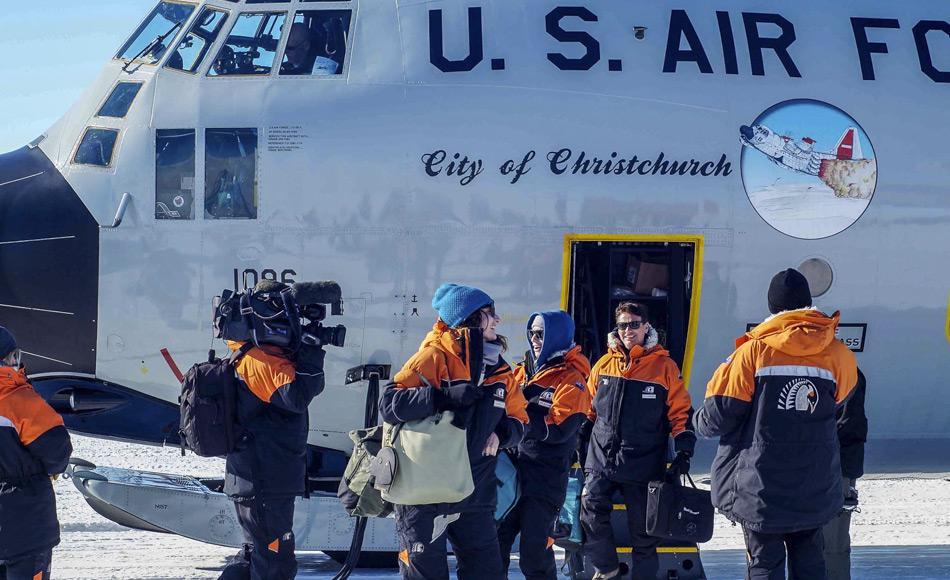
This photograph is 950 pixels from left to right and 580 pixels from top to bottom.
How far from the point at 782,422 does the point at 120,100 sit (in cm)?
469

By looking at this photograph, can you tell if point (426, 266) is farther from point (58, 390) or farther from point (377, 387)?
point (58, 390)

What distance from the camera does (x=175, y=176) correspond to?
23.2 feet

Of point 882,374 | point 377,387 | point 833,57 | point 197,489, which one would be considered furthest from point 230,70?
point 882,374

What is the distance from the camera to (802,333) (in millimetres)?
5215

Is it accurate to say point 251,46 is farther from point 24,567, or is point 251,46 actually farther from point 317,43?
point 24,567

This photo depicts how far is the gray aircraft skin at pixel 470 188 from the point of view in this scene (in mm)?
7004

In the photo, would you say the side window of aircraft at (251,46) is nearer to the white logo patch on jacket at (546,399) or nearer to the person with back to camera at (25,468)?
the person with back to camera at (25,468)

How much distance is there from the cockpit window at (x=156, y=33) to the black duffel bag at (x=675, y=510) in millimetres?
4240

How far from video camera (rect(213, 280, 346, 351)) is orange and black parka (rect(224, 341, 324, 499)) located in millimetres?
88

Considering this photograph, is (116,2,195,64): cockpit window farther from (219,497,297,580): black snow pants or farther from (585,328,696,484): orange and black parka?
(585,328,696,484): orange and black parka

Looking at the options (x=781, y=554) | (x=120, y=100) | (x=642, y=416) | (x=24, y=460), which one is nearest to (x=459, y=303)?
(x=642, y=416)

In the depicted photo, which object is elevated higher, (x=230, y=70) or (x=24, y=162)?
(x=230, y=70)

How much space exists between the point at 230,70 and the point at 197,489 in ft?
8.94

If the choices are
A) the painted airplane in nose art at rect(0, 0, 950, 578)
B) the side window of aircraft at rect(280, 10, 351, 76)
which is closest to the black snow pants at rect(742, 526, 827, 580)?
the painted airplane in nose art at rect(0, 0, 950, 578)
